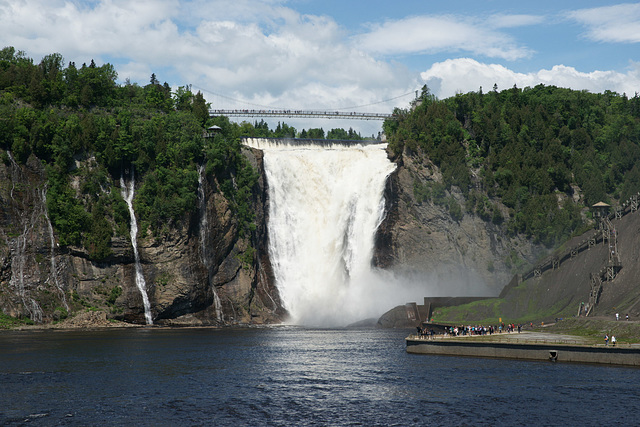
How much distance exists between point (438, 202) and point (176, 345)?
71.4m

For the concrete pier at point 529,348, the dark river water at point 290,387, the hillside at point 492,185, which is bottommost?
the dark river water at point 290,387

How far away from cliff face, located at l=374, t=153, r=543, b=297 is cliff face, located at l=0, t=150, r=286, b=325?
26.3 meters

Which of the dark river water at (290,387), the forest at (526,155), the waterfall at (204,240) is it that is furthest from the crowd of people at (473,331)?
the forest at (526,155)

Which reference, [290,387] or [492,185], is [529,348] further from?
[492,185]

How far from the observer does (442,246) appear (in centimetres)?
14062

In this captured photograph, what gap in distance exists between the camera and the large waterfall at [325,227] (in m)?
133

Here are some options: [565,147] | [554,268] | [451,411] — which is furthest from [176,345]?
[565,147]

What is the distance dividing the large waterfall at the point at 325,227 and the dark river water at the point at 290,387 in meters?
44.7

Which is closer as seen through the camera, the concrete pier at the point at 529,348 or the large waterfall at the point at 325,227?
the concrete pier at the point at 529,348

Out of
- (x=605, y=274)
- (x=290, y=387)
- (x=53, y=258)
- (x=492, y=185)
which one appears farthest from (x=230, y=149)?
→ (x=290, y=387)

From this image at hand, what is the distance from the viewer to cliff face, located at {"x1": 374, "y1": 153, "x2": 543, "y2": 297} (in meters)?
138

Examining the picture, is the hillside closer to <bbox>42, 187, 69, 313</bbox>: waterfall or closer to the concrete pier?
the concrete pier

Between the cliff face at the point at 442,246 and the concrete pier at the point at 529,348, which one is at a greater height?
the cliff face at the point at 442,246

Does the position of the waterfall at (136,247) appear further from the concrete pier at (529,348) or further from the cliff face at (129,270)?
the concrete pier at (529,348)
